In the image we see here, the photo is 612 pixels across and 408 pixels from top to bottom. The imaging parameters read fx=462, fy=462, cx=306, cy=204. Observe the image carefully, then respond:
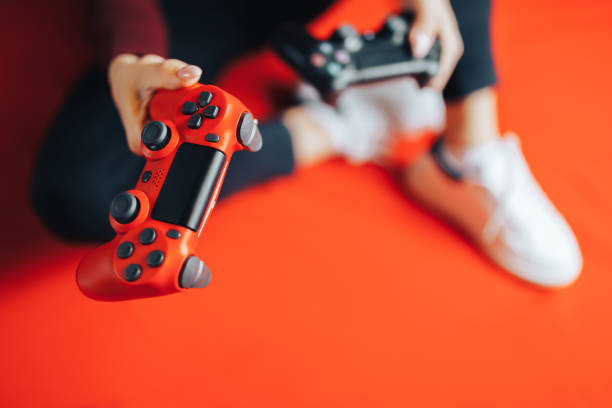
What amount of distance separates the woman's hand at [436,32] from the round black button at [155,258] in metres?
0.28

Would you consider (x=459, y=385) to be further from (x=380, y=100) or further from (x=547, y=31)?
(x=547, y=31)

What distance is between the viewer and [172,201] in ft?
0.91

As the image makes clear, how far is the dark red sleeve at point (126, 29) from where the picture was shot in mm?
389

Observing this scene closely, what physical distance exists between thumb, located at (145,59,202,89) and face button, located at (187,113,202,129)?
0.03 meters

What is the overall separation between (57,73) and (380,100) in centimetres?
44

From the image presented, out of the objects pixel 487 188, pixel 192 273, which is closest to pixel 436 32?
pixel 487 188

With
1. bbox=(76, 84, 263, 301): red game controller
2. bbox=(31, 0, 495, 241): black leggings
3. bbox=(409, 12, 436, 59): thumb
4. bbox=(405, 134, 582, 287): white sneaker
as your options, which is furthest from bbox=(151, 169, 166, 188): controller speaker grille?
bbox=(405, 134, 582, 287): white sneaker

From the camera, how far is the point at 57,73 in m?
0.62

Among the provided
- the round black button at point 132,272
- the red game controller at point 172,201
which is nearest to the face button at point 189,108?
the red game controller at point 172,201

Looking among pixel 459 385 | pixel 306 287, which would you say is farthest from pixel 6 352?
pixel 459 385

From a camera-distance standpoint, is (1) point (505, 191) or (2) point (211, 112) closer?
(2) point (211, 112)

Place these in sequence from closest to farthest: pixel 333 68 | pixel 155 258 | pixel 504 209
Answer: pixel 155 258 → pixel 333 68 → pixel 504 209

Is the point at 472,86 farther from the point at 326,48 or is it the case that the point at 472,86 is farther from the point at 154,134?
the point at 154,134

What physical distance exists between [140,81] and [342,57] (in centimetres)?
17
